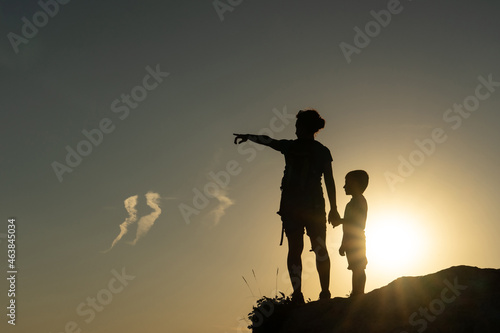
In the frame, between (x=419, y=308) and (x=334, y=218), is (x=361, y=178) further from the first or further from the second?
(x=419, y=308)

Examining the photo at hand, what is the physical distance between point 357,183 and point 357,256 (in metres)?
1.17

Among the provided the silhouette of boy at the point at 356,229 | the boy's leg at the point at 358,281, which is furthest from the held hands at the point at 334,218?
the boy's leg at the point at 358,281

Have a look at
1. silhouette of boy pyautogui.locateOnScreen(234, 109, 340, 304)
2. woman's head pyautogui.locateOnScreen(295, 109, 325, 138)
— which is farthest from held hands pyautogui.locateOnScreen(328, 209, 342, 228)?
woman's head pyautogui.locateOnScreen(295, 109, 325, 138)

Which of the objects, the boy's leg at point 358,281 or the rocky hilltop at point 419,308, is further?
the boy's leg at point 358,281

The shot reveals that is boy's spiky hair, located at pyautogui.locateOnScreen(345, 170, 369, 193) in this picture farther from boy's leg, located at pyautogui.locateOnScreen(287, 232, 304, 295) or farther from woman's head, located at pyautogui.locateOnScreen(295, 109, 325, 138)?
boy's leg, located at pyautogui.locateOnScreen(287, 232, 304, 295)

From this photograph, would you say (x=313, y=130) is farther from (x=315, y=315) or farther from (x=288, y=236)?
(x=315, y=315)

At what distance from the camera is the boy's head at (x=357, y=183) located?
817 cm

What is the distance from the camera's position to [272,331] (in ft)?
23.4

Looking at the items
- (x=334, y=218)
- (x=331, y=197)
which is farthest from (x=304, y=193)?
(x=334, y=218)

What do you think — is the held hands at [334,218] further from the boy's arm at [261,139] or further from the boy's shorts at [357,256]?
the boy's arm at [261,139]

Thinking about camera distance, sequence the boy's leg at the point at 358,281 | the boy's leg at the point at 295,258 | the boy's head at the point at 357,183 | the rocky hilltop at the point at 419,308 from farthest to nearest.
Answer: the boy's head at the point at 357,183
the boy's leg at the point at 358,281
the boy's leg at the point at 295,258
the rocky hilltop at the point at 419,308

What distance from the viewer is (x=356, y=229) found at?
26.3ft

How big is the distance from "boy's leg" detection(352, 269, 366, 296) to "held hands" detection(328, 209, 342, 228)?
782 mm

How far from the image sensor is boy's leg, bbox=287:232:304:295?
301 inches
